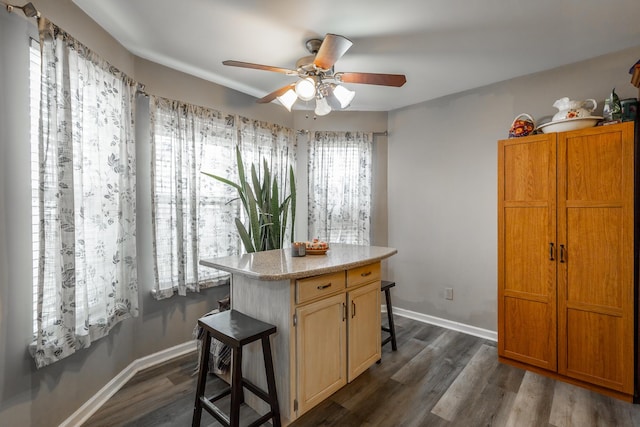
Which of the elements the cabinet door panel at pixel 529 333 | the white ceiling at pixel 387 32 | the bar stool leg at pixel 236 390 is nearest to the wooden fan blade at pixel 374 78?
the white ceiling at pixel 387 32

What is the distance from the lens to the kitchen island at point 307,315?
1728mm

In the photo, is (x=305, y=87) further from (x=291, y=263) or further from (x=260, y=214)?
(x=260, y=214)

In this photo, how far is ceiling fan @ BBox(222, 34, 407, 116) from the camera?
181 cm

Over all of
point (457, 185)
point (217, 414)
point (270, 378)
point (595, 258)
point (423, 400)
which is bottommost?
point (423, 400)

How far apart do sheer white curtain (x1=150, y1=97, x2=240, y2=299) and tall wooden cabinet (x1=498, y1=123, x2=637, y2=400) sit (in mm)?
2521

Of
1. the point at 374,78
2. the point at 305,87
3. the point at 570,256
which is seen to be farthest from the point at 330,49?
the point at 570,256

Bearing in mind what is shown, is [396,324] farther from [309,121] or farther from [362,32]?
[362,32]

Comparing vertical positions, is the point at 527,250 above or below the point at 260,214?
below

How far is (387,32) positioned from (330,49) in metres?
0.59

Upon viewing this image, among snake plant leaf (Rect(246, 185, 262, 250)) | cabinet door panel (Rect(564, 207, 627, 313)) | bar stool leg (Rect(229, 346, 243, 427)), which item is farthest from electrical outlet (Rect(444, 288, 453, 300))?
bar stool leg (Rect(229, 346, 243, 427))

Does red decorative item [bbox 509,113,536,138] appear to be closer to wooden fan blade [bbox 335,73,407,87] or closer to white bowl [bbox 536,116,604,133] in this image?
white bowl [bbox 536,116,604,133]

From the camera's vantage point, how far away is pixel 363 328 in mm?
2234

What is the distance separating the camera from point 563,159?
221 cm

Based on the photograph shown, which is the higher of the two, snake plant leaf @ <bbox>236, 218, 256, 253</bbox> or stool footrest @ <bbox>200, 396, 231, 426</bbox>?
snake plant leaf @ <bbox>236, 218, 256, 253</bbox>
